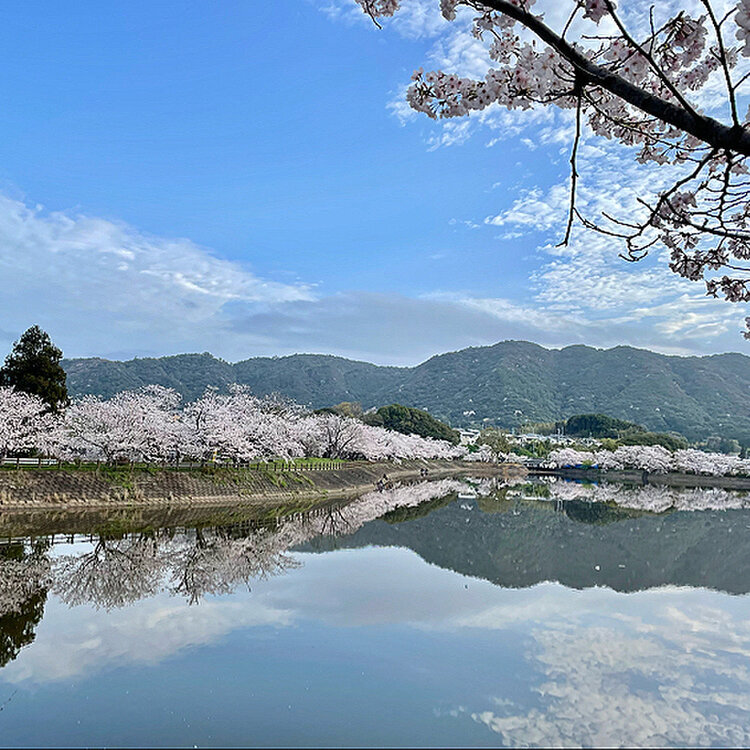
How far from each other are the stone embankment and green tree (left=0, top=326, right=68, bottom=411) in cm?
559

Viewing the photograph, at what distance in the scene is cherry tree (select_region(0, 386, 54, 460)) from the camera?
19.4m

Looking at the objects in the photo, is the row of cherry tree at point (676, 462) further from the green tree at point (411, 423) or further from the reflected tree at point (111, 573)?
the reflected tree at point (111, 573)

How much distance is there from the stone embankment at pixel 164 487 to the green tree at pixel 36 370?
5.59m

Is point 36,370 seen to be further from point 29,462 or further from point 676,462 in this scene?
point 676,462

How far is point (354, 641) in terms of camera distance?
26.4 feet

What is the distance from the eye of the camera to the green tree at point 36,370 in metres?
24.6

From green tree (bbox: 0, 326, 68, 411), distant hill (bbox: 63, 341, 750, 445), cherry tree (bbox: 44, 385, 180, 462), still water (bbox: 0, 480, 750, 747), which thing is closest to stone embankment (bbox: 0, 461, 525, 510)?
cherry tree (bbox: 44, 385, 180, 462)

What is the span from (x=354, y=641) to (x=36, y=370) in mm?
23514

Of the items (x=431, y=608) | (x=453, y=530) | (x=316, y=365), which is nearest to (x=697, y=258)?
(x=431, y=608)

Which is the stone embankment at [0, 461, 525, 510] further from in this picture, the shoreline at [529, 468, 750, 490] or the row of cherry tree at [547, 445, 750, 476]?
the row of cherry tree at [547, 445, 750, 476]

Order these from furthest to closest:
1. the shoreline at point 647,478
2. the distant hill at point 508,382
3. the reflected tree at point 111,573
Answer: the distant hill at point 508,382 → the shoreline at point 647,478 → the reflected tree at point 111,573

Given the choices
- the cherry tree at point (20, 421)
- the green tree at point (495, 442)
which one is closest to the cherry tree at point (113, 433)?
the cherry tree at point (20, 421)

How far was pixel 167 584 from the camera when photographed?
10.6m

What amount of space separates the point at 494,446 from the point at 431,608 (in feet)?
232
